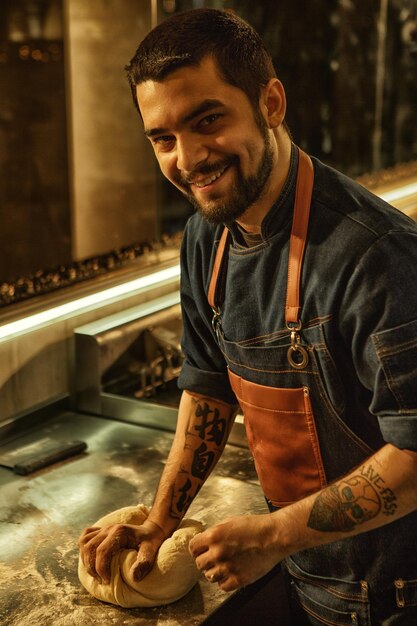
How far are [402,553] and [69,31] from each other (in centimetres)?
209

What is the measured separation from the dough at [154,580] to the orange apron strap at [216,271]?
52cm

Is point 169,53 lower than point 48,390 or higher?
higher

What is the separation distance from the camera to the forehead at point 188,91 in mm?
1423

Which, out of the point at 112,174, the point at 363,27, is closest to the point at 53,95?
the point at 112,174

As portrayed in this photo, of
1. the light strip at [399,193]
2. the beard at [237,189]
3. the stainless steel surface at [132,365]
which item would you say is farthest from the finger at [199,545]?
the light strip at [399,193]

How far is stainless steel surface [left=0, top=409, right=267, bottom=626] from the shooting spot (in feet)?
5.75

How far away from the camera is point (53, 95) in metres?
2.83

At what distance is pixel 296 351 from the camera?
1.55m

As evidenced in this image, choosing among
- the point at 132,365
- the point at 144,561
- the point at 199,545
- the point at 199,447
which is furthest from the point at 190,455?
the point at 132,365

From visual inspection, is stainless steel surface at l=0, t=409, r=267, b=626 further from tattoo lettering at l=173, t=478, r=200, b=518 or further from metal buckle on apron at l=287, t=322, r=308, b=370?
metal buckle on apron at l=287, t=322, r=308, b=370

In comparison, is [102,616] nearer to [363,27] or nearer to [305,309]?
[305,309]

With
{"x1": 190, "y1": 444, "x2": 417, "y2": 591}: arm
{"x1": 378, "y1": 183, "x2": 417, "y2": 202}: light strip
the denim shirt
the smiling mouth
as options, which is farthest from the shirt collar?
{"x1": 378, "y1": 183, "x2": 417, "y2": 202}: light strip

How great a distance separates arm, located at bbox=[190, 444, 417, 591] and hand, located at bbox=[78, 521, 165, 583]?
342 mm

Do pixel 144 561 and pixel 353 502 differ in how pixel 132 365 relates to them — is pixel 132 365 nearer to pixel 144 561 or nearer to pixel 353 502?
pixel 144 561
